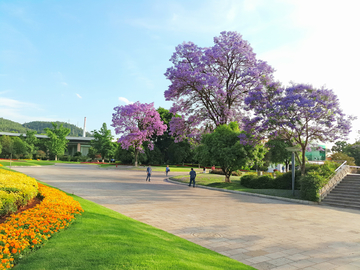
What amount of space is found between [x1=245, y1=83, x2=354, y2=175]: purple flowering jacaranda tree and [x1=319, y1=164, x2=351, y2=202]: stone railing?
1841 mm

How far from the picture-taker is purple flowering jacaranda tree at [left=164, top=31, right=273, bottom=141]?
23.2 m

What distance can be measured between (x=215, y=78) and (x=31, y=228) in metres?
19.6

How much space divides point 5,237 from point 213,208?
8.82 meters

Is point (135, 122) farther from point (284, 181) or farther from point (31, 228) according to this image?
point (31, 228)

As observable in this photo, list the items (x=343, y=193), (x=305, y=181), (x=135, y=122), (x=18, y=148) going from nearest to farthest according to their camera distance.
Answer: (x=305, y=181) → (x=343, y=193) → (x=135, y=122) → (x=18, y=148)

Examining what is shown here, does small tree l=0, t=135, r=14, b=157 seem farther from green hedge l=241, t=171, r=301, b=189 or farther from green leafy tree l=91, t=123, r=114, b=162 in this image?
green hedge l=241, t=171, r=301, b=189

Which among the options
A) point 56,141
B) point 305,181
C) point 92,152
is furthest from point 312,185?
point 92,152

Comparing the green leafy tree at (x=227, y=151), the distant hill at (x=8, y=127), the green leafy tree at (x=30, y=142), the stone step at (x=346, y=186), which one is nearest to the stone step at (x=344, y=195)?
the stone step at (x=346, y=186)

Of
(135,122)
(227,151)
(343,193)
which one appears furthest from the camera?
(135,122)

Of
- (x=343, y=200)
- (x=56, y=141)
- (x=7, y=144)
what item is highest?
(x=56, y=141)

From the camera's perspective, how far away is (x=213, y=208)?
1172 centimetres

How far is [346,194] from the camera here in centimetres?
1538

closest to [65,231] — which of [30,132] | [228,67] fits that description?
[228,67]

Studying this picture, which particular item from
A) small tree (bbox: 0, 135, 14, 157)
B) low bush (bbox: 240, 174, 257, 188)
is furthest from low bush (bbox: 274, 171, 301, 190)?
small tree (bbox: 0, 135, 14, 157)
